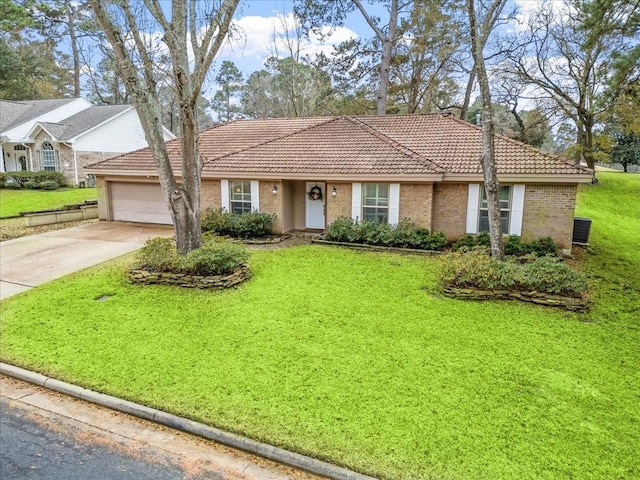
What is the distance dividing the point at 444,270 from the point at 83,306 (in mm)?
7619

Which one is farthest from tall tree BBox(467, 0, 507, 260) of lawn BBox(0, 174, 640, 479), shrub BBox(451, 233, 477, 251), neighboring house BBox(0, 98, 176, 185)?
neighboring house BBox(0, 98, 176, 185)

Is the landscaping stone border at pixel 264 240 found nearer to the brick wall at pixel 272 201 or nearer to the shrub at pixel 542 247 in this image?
the brick wall at pixel 272 201

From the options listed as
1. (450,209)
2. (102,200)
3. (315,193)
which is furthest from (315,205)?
(102,200)

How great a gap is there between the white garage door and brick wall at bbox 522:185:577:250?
13.1m

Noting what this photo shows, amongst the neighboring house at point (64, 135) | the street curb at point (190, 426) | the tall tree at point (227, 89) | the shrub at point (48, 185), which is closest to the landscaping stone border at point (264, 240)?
the street curb at point (190, 426)

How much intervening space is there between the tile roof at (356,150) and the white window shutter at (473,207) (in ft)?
1.92

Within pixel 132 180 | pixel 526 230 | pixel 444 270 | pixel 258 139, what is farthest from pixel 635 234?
pixel 132 180

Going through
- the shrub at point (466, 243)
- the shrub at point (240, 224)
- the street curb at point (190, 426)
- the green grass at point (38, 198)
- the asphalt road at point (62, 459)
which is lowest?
the asphalt road at point (62, 459)

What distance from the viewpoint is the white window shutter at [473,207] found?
12.4 metres

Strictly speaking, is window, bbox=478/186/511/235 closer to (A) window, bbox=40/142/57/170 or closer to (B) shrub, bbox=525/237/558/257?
(B) shrub, bbox=525/237/558/257

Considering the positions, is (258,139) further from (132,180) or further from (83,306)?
(83,306)

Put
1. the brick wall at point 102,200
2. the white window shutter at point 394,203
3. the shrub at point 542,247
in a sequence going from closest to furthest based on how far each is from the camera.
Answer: the shrub at point 542,247, the white window shutter at point 394,203, the brick wall at point 102,200

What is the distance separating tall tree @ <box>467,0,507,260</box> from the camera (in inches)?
359

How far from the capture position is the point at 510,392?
5273 millimetres
